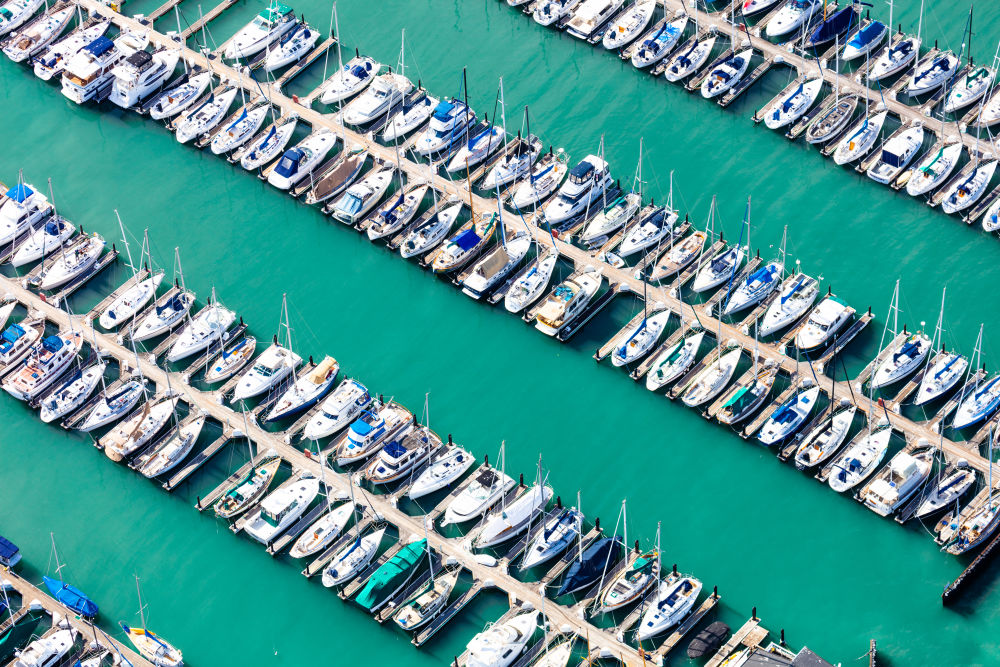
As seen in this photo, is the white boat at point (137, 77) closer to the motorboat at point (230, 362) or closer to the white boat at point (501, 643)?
the motorboat at point (230, 362)

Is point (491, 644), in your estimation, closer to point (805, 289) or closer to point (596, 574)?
point (596, 574)

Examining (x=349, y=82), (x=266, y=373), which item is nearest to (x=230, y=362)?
(x=266, y=373)

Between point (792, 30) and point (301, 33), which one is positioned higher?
point (792, 30)

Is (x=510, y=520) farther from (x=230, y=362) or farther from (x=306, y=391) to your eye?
(x=230, y=362)

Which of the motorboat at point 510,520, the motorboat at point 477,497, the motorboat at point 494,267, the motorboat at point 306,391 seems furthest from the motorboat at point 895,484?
the motorboat at point 306,391

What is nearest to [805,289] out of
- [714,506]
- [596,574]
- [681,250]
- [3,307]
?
[681,250]

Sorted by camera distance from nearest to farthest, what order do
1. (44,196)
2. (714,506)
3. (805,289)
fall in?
(714,506)
(805,289)
(44,196)
